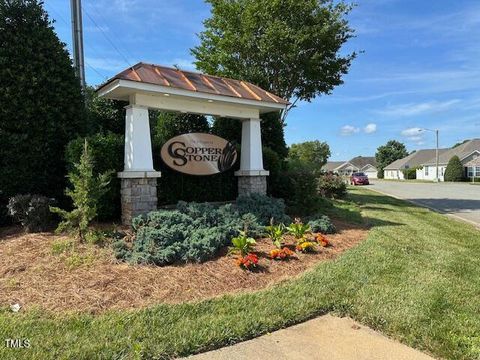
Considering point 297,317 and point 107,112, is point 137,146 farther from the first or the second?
point 297,317

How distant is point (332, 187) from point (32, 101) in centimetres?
1174

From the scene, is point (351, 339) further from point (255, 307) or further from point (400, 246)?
point (400, 246)

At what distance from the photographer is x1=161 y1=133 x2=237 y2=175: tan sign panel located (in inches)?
314

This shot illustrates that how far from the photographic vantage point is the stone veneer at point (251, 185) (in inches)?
352

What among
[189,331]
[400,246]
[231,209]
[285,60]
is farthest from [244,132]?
[285,60]

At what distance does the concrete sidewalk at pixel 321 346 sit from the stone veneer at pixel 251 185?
531 cm

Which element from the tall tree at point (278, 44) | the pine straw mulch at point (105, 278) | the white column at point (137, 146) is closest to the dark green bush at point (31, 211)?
the pine straw mulch at point (105, 278)

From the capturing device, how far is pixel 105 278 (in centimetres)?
455

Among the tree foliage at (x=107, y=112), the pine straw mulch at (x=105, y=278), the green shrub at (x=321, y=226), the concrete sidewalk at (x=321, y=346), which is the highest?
the tree foliage at (x=107, y=112)

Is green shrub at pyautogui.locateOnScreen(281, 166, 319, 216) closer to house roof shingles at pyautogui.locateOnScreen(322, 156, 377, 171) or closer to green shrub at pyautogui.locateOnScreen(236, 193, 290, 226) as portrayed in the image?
green shrub at pyautogui.locateOnScreen(236, 193, 290, 226)

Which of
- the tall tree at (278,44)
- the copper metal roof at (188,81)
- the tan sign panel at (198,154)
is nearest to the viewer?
the copper metal roof at (188,81)

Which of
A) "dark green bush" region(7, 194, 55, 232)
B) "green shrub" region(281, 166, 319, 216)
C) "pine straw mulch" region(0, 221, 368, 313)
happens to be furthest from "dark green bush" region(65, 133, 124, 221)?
"green shrub" region(281, 166, 319, 216)

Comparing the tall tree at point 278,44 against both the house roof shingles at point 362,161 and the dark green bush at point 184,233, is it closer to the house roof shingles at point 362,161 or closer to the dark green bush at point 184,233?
the dark green bush at point 184,233

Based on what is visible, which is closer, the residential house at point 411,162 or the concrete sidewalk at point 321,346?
the concrete sidewalk at point 321,346
